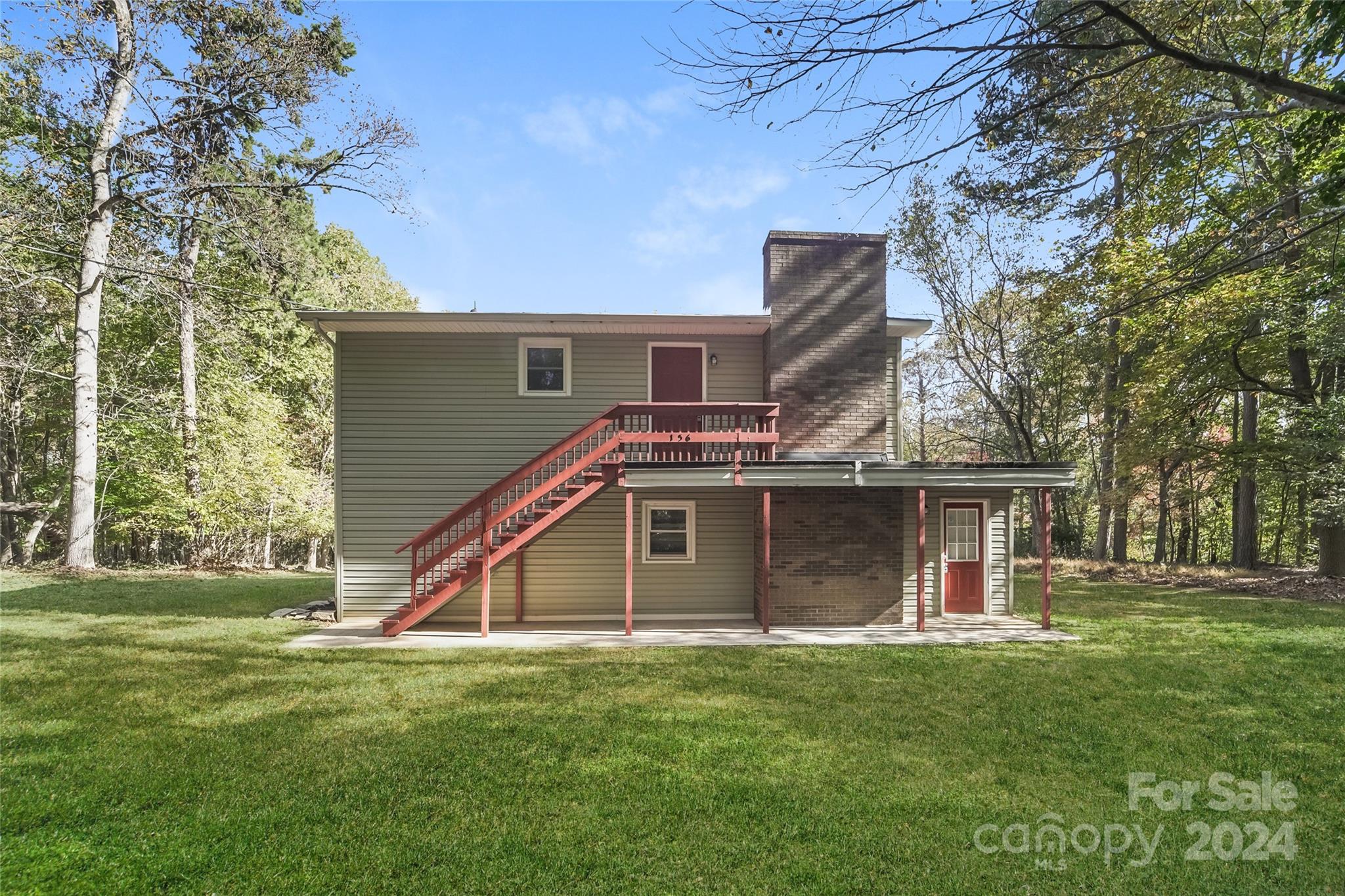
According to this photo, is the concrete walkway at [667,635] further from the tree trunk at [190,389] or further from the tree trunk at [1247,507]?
the tree trunk at [1247,507]

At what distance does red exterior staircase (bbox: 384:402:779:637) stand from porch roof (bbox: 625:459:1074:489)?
29 cm

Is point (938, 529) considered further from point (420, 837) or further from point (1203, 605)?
point (420, 837)

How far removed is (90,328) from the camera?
13789mm

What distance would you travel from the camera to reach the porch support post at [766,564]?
9344mm

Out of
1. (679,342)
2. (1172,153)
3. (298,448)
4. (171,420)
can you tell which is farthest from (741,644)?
(298,448)

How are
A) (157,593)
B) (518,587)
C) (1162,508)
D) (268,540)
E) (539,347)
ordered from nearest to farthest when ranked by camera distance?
(518,587), (539,347), (157,593), (268,540), (1162,508)

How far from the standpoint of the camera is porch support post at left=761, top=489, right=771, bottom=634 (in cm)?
934

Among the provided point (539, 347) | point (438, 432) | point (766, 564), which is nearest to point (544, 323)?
point (539, 347)

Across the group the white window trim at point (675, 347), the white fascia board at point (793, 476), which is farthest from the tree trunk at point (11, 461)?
the white fascia board at point (793, 476)

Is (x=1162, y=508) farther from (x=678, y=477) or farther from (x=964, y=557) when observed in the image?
(x=678, y=477)

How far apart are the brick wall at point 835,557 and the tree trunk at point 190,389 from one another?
1488 cm

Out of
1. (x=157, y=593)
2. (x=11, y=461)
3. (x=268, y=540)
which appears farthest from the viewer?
(x=268, y=540)

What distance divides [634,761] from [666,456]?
5.76m

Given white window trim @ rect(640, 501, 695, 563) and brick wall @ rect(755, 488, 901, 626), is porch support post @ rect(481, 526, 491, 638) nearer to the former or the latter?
white window trim @ rect(640, 501, 695, 563)
